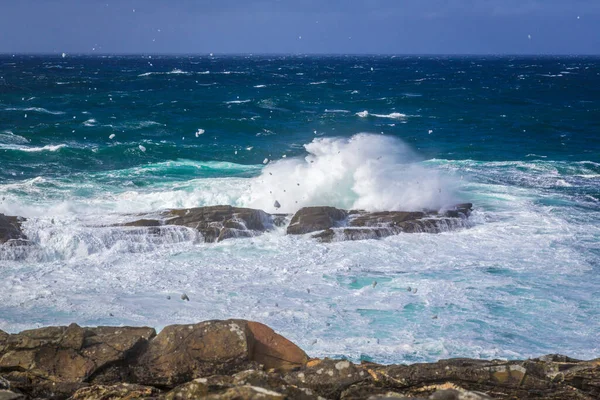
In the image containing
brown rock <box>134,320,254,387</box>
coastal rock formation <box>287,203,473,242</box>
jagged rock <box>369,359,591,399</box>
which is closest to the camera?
jagged rock <box>369,359,591,399</box>

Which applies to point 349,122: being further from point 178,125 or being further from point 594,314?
point 594,314

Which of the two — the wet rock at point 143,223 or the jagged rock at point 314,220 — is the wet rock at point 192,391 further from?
the wet rock at point 143,223

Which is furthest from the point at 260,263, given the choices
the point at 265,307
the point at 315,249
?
the point at 265,307

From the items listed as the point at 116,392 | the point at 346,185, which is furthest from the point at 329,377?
the point at 346,185

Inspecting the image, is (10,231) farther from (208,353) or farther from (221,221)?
(208,353)

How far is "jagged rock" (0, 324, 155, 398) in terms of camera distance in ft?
21.6

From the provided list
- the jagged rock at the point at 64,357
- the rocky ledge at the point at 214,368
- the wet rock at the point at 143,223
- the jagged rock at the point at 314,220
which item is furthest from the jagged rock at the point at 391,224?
the jagged rock at the point at 64,357

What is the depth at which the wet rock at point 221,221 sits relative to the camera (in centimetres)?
1762

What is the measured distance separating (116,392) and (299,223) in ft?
40.8

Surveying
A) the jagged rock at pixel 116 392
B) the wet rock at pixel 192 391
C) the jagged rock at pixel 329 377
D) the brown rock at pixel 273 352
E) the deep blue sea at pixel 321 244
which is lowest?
the deep blue sea at pixel 321 244

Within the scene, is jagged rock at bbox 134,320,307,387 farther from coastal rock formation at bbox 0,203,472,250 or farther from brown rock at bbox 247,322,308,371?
coastal rock formation at bbox 0,203,472,250

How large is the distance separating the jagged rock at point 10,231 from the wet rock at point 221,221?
3.67m

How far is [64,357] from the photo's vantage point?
22.8ft

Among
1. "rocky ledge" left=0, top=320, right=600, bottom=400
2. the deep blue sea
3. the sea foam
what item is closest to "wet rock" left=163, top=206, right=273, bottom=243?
the deep blue sea
